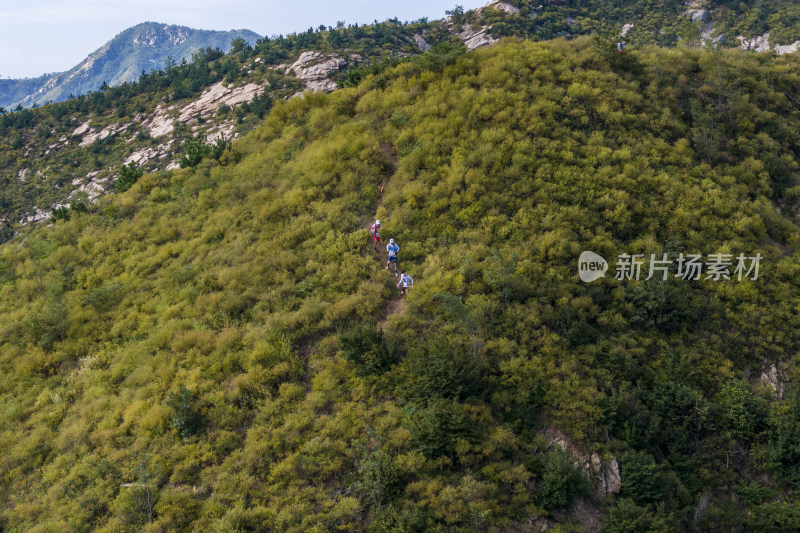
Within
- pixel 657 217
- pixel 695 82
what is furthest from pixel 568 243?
pixel 695 82

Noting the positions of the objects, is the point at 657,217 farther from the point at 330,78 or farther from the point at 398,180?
the point at 330,78

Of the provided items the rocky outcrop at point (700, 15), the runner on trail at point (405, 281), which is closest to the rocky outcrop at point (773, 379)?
the runner on trail at point (405, 281)

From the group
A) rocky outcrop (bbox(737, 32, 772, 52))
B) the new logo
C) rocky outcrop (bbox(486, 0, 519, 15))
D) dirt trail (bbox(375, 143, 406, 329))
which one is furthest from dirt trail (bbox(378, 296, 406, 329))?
rocky outcrop (bbox(486, 0, 519, 15))

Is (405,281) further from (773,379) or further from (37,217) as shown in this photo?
(37,217)

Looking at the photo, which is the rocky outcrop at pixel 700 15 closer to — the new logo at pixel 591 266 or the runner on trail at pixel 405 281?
the new logo at pixel 591 266

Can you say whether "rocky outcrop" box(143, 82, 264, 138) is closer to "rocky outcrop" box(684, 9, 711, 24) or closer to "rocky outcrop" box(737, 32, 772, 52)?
"rocky outcrop" box(737, 32, 772, 52)

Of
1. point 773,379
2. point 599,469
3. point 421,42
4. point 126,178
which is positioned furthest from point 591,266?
point 421,42

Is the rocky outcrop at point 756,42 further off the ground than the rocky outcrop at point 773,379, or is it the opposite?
the rocky outcrop at point 756,42

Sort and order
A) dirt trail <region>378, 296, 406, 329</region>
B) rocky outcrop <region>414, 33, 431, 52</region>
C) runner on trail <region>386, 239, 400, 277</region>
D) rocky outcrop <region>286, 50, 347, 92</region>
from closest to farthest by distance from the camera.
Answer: dirt trail <region>378, 296, 406, 329</region> < runner on trail <region>386, 239, 400, 277</region> < rocky outcrop <region>286, 50, 347, 92</region> < rocky outcrop <region>414, 33, 431, 52</region>
